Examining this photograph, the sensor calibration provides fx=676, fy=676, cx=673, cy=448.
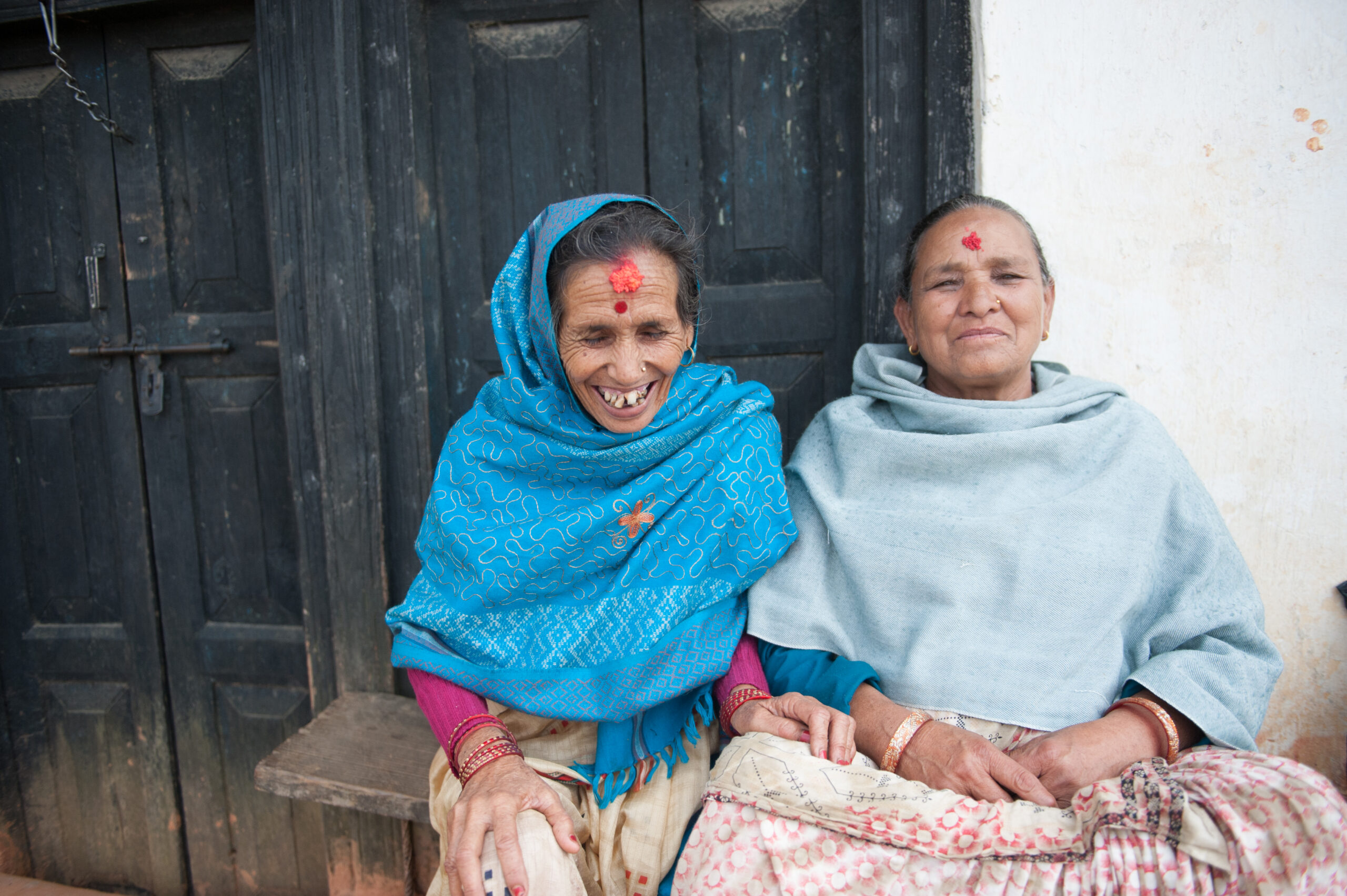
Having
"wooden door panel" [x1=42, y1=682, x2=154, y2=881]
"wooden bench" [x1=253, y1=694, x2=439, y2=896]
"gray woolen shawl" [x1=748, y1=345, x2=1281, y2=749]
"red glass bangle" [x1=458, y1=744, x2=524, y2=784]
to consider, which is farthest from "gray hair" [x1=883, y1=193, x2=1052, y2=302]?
"wooden door panel" [x1=42, y1=682, x2=154, y2=881]

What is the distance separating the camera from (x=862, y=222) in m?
1.82

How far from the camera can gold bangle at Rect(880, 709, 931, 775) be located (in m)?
1.19

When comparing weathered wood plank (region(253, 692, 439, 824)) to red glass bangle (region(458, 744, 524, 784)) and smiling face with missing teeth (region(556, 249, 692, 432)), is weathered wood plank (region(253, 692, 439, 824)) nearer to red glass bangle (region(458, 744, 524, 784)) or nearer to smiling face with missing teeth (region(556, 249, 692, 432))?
red glass bangle (region(458, 744, 524, 784))

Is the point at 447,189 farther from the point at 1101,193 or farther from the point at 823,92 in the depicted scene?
the point at 1101,193

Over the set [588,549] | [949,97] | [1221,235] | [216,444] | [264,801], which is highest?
[949,97]

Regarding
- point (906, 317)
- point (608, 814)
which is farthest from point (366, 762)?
point (906, 317)

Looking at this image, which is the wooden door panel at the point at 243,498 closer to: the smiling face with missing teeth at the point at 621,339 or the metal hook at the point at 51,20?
the metal hook at the point at 51,20

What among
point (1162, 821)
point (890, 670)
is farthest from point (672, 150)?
point (1162, 821)

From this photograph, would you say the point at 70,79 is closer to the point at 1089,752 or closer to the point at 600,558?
the point at 600,558

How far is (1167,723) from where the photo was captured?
116 centimetres

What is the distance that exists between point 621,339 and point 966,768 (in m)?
0.97

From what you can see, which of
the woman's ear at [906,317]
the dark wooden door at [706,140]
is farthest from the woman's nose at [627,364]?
the woman's ear at [906,317]

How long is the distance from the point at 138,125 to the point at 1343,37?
10.5ft

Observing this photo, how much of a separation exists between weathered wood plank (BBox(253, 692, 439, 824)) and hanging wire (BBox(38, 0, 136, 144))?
1868 mm
